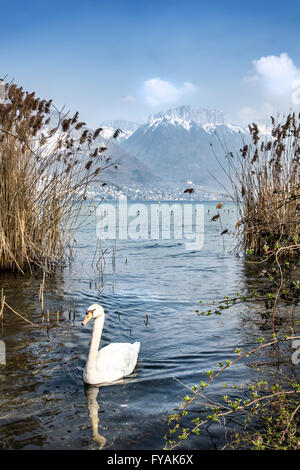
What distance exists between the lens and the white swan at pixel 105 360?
4.11m

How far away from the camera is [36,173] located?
780 centimetres

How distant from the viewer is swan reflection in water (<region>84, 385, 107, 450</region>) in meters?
3.17

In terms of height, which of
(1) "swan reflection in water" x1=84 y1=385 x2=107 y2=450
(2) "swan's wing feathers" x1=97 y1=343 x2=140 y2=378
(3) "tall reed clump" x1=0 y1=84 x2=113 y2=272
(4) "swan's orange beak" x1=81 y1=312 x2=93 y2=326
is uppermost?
(3) "tall reed clump" x1=0 y1=84 x2=113 y2=272

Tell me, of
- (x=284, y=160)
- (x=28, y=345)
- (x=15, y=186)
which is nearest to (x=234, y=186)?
(x=284, y=160)

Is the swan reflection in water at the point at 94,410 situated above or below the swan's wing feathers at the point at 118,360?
below

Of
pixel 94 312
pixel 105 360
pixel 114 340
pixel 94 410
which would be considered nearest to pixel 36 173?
pixel 114 340

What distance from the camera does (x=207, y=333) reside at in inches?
226

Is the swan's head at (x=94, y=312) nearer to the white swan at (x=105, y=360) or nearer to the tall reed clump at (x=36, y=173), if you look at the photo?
the white swan at (x=105, y=360)

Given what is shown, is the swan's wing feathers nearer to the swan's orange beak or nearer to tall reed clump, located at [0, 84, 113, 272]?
the swan's orange beak

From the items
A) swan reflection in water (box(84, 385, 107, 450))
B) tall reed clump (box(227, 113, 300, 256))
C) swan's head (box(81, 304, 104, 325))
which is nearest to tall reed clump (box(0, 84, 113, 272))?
swan's head (box(81, 304, 104, 325))

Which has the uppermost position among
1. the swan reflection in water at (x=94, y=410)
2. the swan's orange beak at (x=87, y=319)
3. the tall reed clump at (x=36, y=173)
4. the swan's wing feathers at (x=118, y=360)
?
the tall reed clump at (x=36, y=173)

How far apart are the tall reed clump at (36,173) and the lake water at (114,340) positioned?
0.82 metres

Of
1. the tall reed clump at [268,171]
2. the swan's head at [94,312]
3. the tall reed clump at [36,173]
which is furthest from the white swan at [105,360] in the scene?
the tall reed clump at [268,171]

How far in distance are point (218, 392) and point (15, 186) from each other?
529 centimetres
